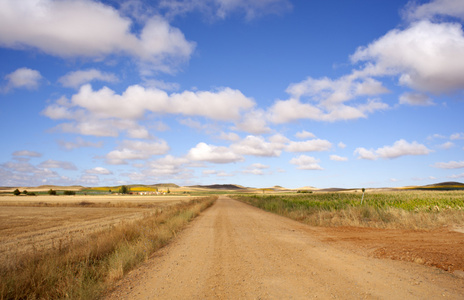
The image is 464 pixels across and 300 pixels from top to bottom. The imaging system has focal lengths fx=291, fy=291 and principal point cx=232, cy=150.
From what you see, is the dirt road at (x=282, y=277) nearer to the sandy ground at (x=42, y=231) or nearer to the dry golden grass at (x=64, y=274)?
the dry golden grass at (x=64, y=274)

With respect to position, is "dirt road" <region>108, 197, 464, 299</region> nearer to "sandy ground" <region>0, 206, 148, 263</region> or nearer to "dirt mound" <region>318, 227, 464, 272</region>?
"dirt mound" <region>318, 227, 464, 272</region>

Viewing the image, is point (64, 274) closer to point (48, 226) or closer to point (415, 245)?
point (415, 245)

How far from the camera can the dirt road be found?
5.78 meters

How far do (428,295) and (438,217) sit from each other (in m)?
12.5

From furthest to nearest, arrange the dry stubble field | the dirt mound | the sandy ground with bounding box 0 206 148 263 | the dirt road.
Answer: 1. the dry stubble field
2. the sandy ground with bounding box 0 206 148 263
3. the dirt mound
4. the dirt road

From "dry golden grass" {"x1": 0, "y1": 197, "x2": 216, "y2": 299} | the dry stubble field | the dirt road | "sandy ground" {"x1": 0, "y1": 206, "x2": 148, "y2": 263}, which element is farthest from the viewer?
the dry stubble field

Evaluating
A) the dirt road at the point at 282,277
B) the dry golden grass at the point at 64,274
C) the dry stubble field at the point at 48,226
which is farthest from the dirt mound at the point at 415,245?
the dry stubble field at the point at 48,226

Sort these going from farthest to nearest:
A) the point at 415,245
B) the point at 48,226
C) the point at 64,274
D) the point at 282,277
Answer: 1. the point at 48,226
2. the point at 415,245
3. the point at 64,274
4. the point at 282,277

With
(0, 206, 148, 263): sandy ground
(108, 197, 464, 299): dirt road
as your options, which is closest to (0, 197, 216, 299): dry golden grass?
(108, 197, 464, 299): dirt road

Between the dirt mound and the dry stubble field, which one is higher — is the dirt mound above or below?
above

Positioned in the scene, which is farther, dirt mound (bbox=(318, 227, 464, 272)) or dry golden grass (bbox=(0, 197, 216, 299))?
dirt mound (bbox=(318, 227, 464, 272))

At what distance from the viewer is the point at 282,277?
686 centimetres

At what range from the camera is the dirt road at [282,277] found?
227 inches

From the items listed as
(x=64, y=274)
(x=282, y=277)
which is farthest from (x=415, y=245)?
(x=64, y=274)
